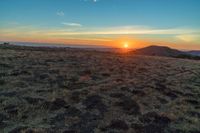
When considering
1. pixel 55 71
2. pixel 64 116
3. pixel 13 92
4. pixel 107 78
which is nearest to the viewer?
pixel 64 116

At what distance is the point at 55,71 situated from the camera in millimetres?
27297

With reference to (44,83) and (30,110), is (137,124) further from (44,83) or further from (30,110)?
(44,83)

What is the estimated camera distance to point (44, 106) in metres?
15.3

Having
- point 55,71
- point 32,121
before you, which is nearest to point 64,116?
point 32,121

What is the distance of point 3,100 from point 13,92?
76.7 inches

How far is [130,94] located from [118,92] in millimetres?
990

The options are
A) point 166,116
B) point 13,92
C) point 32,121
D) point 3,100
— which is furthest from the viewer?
point 13,92

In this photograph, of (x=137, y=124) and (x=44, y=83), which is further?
(x=44, y=83)

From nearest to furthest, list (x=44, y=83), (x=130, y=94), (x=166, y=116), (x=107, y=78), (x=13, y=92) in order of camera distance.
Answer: (x=166, y=116)
(x=13, y=92)
(x=130, y=94)
(x=44, y=83)
(x=107, y=78)

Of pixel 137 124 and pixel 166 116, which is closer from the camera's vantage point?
pixel 137 124

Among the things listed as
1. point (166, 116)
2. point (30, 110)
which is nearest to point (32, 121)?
point (30, 110)

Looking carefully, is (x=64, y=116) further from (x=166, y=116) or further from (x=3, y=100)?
(x=166, y=116)

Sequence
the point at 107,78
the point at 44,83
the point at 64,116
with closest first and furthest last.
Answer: the point at 64,116 < the point at 44,83 < the point at 107,78

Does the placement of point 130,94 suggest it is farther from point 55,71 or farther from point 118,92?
point 55,71
